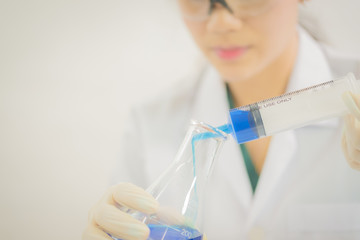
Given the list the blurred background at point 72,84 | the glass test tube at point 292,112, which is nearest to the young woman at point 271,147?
the blurred background at point 72,84

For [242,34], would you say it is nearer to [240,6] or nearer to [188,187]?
[240,6]

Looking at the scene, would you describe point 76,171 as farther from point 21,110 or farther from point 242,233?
point 242,233

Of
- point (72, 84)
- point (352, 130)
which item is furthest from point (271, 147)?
point (72, 84)

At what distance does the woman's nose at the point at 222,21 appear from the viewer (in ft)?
3.05

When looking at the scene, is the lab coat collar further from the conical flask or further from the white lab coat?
the conical flask

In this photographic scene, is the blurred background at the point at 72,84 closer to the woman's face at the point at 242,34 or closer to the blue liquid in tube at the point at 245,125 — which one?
the woman's face at the point at 242,34

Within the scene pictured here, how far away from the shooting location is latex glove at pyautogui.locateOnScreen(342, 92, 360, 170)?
630 millimetres

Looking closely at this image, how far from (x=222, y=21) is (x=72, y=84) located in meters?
0.62

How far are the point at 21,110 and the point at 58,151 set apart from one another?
0.66ft

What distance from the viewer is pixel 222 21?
3.08ft

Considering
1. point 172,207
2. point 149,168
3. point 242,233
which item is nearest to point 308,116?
point 172,207

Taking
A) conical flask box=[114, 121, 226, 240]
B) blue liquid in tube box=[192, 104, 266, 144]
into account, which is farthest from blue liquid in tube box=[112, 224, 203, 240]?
blue liquid in tube box=[192, 104, 266, 144]

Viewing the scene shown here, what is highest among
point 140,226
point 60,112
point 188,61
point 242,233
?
point 188,61

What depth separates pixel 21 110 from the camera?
1.14m
